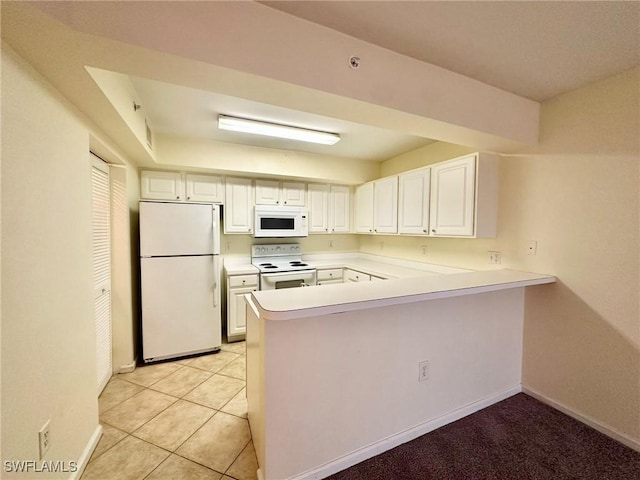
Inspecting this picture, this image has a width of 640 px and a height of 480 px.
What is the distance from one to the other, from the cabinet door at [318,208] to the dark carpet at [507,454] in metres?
2.69

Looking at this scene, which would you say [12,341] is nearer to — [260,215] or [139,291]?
[139,291]

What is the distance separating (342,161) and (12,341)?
3.50 meters

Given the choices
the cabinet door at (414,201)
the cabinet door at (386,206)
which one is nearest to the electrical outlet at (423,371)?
the cabinet door at (414,201)

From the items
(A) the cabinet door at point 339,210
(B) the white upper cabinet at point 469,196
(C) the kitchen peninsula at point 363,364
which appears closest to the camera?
(C) the kitchen peninsula at point 363,364

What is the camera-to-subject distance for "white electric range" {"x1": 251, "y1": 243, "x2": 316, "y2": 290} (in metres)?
3.23

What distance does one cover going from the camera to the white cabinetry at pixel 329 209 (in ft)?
12.5

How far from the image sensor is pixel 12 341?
0.97m

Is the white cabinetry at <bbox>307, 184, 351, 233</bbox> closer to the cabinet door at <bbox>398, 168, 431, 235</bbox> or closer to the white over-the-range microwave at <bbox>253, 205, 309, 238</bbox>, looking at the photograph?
the white over-the-range microwave at <bbox>253, 205, 309, 238</bbox>

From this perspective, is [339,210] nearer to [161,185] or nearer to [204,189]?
[204,189]

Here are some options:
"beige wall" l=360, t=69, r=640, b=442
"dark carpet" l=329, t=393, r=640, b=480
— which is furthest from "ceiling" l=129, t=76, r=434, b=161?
"dark carpet" l=329, t=393, r=640, b=480

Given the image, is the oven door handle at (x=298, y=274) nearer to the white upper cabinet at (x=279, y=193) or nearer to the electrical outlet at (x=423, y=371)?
the white upper cabinet at (x=279, y=193)

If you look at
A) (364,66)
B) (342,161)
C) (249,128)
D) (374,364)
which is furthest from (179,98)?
(374,364)

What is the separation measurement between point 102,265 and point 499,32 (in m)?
3.16

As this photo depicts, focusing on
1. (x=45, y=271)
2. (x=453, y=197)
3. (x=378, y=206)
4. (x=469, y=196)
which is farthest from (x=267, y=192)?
(x=45, y=271)
